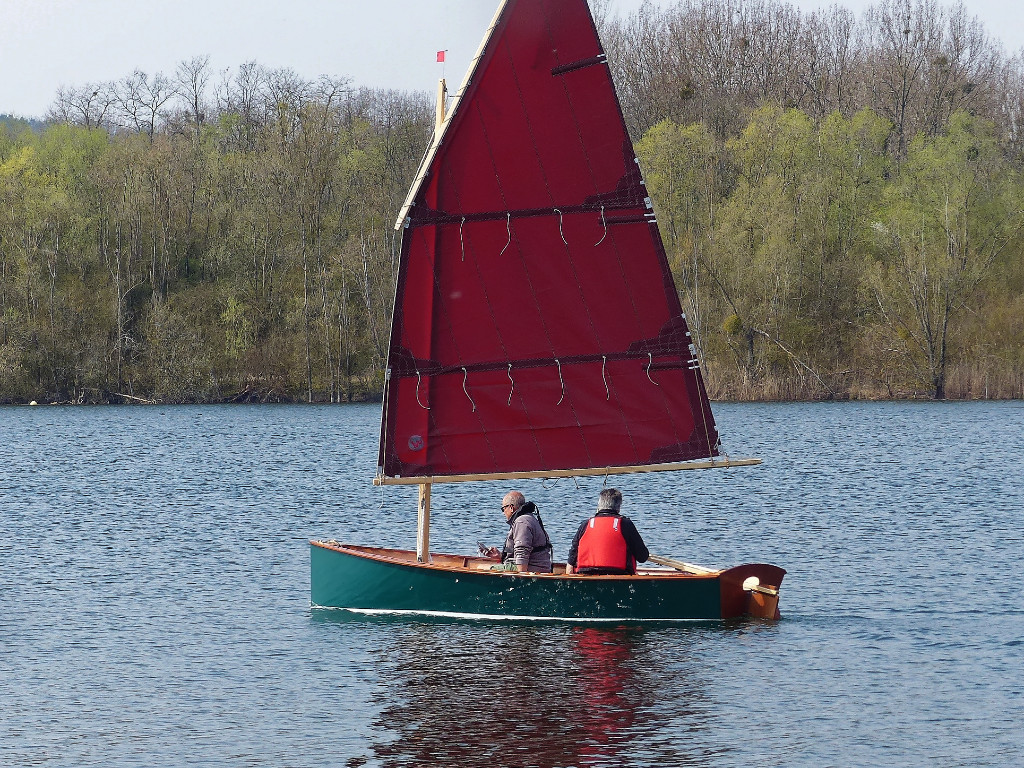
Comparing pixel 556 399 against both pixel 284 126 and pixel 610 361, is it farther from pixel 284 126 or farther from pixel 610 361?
pixel 284 126

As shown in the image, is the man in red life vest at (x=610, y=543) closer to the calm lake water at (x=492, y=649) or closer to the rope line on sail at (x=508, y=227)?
the calm lake water at (x=492, y=649)

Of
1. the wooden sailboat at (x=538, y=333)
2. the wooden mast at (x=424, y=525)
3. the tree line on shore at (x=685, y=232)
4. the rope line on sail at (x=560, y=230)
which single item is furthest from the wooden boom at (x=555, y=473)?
the tree line on shore at (x=685, y=232)

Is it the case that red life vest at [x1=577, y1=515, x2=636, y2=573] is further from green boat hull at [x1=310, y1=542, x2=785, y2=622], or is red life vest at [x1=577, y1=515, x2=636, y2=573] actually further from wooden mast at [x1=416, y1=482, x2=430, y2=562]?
wooden mast at [x1=416, y1=482, x2=430, y2=562]

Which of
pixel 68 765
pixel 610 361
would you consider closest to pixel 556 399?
pixel 610 361

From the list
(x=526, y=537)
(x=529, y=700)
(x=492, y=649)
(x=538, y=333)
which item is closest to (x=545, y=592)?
(x=526, y=537)

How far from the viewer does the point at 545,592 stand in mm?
18016

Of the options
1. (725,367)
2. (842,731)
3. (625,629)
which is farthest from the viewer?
(725,367)

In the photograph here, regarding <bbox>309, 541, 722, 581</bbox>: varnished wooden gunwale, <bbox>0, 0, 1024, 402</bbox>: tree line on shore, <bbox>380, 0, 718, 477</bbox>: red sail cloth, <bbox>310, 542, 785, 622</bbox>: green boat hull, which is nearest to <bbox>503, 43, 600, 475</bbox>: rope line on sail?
<bbox>380, 0, 718, 477</bbox>: red sail cloth

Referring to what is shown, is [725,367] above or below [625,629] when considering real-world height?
above

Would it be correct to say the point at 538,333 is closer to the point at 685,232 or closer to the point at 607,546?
the point at 607,546

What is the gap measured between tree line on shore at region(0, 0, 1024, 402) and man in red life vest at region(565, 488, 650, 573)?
5637 cm

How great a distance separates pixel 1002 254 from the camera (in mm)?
75625

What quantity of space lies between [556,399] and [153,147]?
7582cm

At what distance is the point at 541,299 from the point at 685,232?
6053cm
